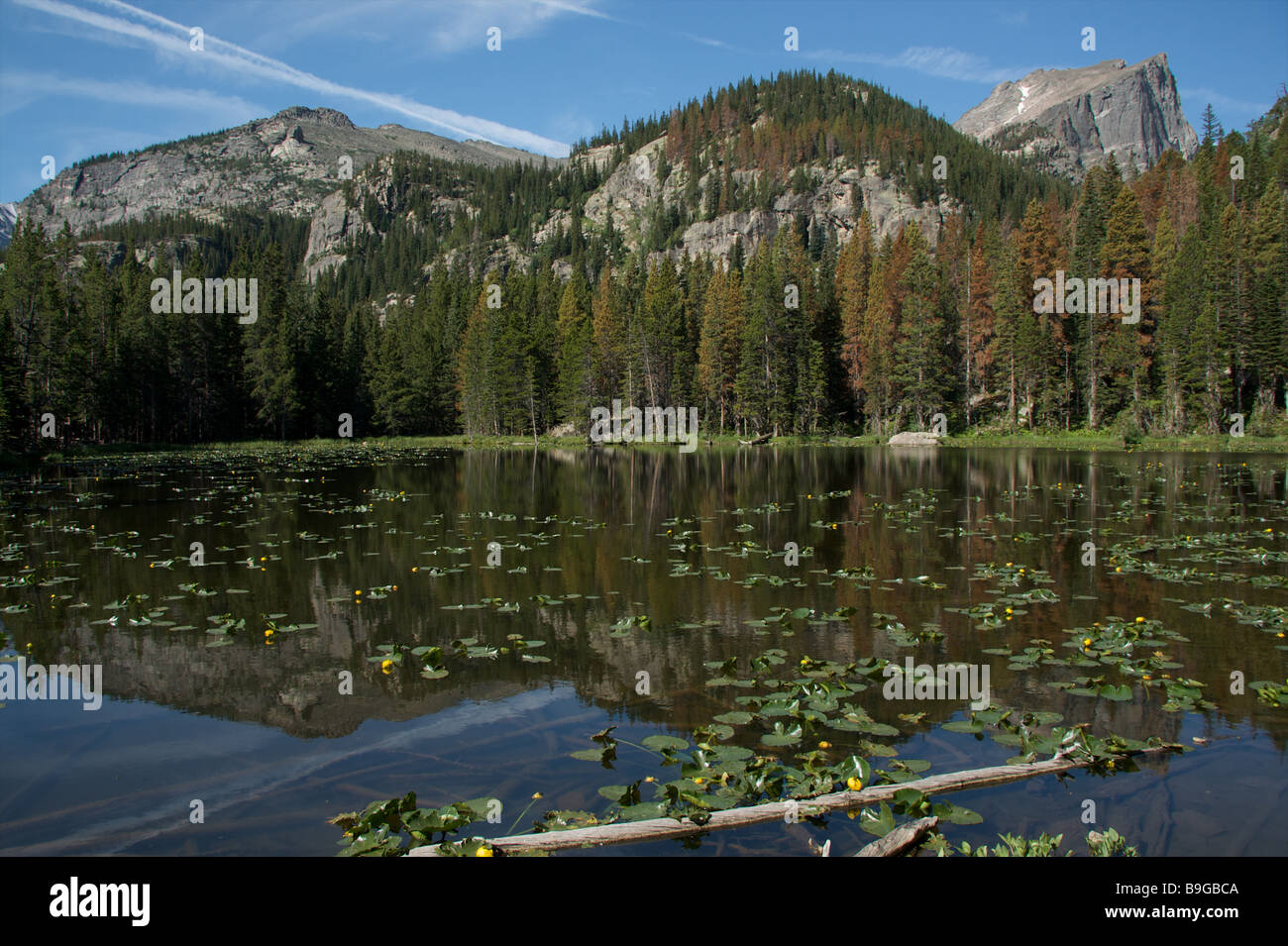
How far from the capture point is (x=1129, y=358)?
6200 cm

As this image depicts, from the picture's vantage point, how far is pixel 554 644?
10.6 meters

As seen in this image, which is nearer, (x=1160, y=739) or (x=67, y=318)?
(x=1160, y=739)

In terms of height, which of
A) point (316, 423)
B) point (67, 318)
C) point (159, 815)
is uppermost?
point (67, 318)

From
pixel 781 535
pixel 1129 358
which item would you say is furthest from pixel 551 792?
pixel 1129 358

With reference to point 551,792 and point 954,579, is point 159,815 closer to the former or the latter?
point 551,792

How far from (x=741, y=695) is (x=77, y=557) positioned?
16.0 m
